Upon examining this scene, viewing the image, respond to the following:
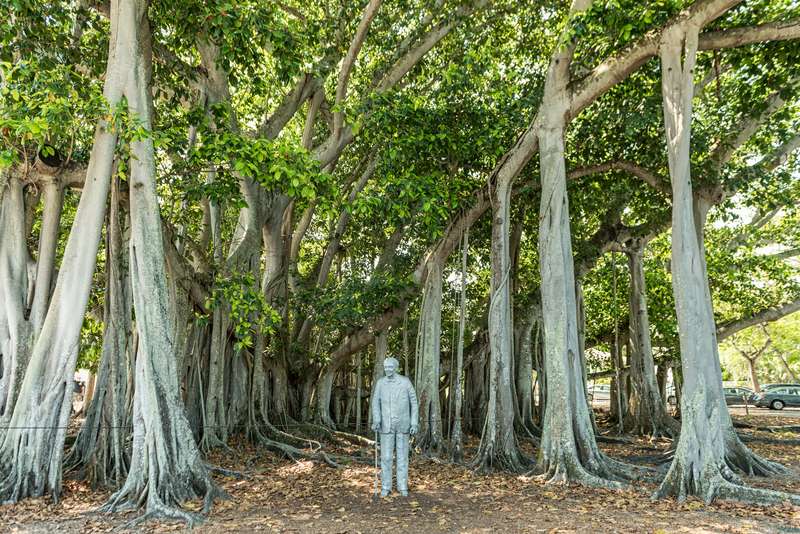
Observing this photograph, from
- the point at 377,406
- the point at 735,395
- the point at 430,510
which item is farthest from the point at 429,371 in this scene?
the point at 735,395

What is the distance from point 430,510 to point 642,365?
7025 millimetres

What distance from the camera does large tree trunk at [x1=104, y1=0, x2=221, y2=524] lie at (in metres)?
4.94

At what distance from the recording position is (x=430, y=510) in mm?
5082

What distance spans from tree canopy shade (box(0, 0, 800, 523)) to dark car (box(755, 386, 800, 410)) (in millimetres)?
11611

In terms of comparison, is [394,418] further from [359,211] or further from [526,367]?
[526,367]

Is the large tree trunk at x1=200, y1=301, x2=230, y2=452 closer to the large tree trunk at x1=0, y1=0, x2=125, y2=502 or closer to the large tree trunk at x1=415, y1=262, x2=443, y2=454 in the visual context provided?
the large tree trunk at x1=0, y1=0, x2=125, y2=502

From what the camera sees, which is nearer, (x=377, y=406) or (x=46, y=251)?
(x=377, y=406)

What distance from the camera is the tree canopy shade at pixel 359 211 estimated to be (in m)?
5.33

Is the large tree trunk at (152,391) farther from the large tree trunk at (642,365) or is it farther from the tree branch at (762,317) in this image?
the tree branch at (762,317)

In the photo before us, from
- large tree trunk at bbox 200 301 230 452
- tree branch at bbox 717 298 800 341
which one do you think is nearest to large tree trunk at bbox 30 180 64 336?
large tree trunk at bbox 200 301 230 452

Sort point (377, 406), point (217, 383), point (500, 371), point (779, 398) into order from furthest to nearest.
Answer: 1. point (779, 398)
2. point (217, 383)
3. point (500, 371)
4. point (377, 406)

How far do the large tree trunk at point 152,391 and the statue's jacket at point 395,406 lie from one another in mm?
1710

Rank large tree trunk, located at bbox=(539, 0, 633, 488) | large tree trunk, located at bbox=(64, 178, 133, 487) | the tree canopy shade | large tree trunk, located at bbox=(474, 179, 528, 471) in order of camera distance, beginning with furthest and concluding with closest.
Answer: large tree trunk, located at bbox=(474, 179, 528, 471) < large tree trunk, located at bbox=(539, 0, 633, 488) < large tree trunk, located at bbox=(64, 178, 133, 487) < the tree canopy shade

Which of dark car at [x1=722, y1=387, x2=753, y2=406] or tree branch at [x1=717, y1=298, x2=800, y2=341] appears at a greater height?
tree branch at [x1=717, y1=298, x2=800, y2=341]
